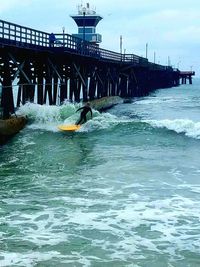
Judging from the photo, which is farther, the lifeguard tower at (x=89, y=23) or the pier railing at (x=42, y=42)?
the lifeguard tower at (x=89, y=23)

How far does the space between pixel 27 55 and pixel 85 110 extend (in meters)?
4.06

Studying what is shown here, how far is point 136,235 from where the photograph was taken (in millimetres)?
8867

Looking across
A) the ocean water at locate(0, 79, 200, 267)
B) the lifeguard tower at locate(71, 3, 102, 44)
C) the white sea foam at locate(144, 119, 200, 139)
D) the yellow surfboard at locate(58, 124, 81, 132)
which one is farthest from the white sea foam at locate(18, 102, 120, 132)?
the lifeguard tower at locate(71, 3, 102, 44)

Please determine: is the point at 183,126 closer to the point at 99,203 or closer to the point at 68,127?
the point at 68,127

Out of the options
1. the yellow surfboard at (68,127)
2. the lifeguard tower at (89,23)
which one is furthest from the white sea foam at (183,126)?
the lifeguard tower at (89,23)

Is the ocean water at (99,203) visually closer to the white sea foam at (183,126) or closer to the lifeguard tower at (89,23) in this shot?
the white sea foam at (183,126)

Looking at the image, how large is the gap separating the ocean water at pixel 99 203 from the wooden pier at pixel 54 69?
390 cm

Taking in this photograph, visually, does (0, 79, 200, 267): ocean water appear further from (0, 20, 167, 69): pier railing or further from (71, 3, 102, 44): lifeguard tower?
(71, 3, 102, 44): lifeguard tower

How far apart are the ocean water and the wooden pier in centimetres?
390

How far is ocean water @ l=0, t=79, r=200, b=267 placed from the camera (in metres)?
A: 8.03

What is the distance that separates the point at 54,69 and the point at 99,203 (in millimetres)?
17278

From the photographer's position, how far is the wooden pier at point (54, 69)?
21547 mm

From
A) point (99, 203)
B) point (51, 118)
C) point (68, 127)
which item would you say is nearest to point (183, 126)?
point (68, 127)

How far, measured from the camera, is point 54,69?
27109mm
